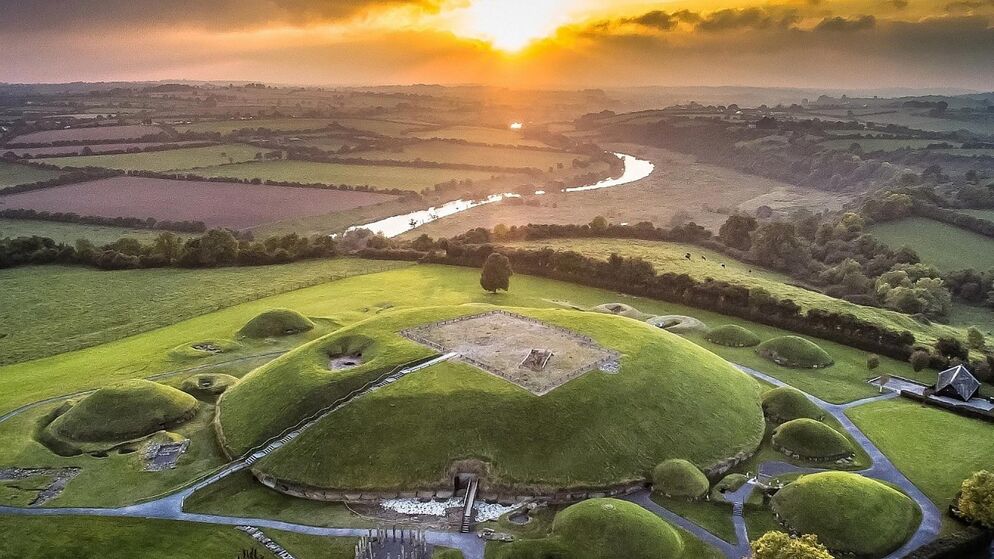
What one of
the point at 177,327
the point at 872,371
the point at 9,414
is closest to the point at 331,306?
the point at 177,327

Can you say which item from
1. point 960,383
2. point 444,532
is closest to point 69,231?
point 444,532

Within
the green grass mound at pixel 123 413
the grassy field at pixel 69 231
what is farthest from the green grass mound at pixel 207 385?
the grassy field at pixel 69 231

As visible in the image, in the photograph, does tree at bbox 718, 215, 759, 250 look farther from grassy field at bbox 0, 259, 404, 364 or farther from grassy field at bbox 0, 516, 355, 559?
grassy field at bbox 0, 516, 355, 559

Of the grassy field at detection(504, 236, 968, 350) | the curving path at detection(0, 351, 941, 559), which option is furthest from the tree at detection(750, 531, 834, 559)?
the grassy field at detection(504, 236, 968, 350)

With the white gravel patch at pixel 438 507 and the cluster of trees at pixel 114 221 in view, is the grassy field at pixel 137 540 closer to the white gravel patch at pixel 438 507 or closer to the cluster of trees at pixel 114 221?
the white gravel patch at pixel 438 507

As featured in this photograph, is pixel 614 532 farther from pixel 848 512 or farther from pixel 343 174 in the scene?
pixel 343 174

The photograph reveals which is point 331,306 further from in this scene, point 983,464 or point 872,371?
point 983,464
